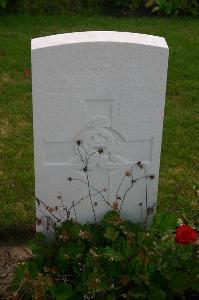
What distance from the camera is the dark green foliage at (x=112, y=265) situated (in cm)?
303

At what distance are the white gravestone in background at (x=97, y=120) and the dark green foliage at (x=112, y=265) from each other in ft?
0.66

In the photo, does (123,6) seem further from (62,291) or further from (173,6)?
(62,291)

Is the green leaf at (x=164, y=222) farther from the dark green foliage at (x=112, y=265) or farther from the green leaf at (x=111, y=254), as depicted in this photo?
the green leaf at (x=111, y=254)

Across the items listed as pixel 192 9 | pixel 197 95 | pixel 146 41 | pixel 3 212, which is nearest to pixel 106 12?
pixel 192 9

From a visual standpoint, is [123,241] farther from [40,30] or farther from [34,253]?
[40,30]

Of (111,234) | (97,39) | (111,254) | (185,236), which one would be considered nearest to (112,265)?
(111,254)

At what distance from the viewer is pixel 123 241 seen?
126 inches

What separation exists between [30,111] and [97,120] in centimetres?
243

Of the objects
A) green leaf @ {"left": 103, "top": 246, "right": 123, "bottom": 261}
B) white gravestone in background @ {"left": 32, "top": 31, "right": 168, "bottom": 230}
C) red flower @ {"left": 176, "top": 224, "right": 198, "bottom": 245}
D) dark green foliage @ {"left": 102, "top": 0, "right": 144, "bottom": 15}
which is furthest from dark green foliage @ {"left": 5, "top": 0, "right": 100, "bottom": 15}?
red flower @ {"left": 176, "top": 224, "right": 198, "bottom": 245}

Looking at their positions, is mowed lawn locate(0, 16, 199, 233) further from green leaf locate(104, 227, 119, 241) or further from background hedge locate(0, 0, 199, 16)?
green leaf locate(104, 227, 119, 241)

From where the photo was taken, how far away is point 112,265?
3.10 metres

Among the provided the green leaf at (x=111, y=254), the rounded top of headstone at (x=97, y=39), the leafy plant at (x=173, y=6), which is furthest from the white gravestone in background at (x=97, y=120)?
the leafy plant at (x=173, y=6)

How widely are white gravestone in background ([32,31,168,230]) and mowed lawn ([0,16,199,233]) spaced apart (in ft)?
1.47

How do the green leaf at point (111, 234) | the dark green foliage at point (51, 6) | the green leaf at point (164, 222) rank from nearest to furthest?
the green leaf at point (111, 234), the green leaf at point (164, 222), the dark green foliage at point (51, 6)
